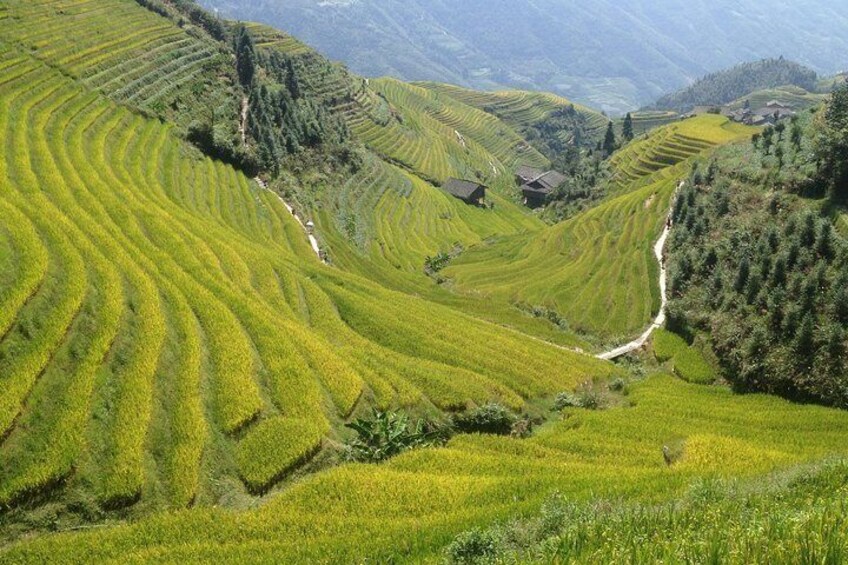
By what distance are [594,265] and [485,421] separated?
156ft

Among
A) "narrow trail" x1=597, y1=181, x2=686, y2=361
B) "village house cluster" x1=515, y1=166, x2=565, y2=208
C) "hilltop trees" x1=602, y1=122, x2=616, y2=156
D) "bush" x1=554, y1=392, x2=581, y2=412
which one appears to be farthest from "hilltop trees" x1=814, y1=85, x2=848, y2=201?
"hilltop trees" x1=602, y1=122, x2=616, y2=156

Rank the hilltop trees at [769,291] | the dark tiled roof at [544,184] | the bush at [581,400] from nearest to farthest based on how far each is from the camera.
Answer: the bush at [581,400]
the hilltop trees at [769,291]
the dark tiled roof at [544,184]

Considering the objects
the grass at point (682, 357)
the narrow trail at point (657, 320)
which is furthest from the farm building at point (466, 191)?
the grass at point (682, 357)

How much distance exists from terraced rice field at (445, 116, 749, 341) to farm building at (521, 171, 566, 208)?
3817 cm

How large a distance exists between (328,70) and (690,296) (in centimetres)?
12015

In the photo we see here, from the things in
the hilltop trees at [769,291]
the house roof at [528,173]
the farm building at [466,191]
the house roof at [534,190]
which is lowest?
the farm building at [466,191]

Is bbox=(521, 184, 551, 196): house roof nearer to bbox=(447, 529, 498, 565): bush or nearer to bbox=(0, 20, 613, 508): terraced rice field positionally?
bbox=(0, 20, 613, 508): terraced rice field

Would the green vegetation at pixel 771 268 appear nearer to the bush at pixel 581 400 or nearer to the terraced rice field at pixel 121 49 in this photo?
the bush at pixel 581 400

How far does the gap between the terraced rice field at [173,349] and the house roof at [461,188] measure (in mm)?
86454

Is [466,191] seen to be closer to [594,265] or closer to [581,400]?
[594,265]

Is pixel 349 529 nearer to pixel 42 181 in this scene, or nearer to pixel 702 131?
pixel 42 181

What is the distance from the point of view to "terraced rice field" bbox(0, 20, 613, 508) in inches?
727

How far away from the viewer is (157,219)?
38.7m

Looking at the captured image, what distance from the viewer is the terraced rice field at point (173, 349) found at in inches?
727
